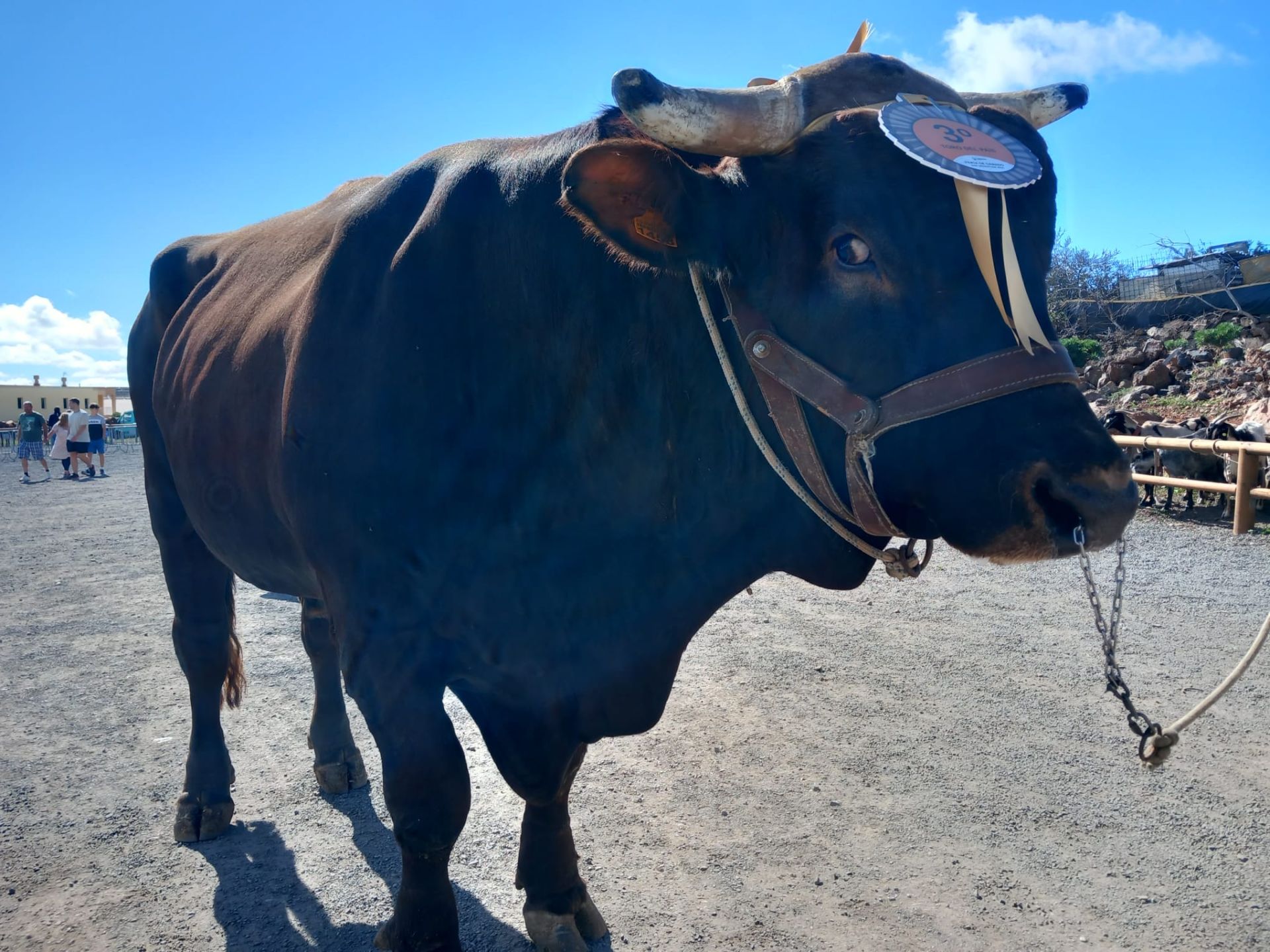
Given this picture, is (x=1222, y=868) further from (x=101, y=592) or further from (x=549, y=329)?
(x=101, y=592)

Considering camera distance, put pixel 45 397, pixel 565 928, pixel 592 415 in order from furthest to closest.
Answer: pixel 45 397, pixel 565 928, pixel 592 415

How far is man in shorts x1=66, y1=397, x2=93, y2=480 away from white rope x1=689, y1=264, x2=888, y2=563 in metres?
23.3

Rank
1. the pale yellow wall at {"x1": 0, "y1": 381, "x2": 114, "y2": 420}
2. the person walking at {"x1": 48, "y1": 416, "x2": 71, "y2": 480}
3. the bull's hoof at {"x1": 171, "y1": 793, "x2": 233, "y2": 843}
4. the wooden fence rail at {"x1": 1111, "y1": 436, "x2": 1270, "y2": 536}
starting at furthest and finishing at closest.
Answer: the pale yellow wall at {"x1": 0, "y1": 381, "x2": 114, "y2": 420} < the person walking at {"x1": 48, "y1": 416, "x2": 71, "y2": 480} < the wooden fence rail at {"x1": 1111, "y1": 436, "x2": 1270, "y2": 536} < the bull's hoof at {"x1": 171, "y1": 793, "x2": 233, "y2": 843}

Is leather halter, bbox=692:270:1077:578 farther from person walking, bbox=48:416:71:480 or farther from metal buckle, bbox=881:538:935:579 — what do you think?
person walking, bbox=48:416:71:480

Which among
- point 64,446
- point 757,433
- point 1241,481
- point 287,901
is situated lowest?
point 287,901

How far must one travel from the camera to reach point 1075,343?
89.2 ft

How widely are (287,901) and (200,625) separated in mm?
1437

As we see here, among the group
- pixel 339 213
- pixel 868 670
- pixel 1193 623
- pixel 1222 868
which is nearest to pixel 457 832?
pixel 339 213

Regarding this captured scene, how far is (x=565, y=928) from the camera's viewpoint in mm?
2889

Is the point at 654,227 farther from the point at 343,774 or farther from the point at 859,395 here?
the point at 343,774

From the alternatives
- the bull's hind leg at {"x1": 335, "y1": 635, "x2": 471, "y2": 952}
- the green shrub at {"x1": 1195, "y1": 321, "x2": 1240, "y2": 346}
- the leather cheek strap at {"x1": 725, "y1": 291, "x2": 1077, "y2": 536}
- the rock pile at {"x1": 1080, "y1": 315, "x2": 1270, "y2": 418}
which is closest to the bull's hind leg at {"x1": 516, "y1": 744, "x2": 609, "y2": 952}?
the bull's hind leg at {"x1": 335, "y1": 635, "x2": 471, "y2": 952}

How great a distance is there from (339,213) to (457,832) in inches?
86.1

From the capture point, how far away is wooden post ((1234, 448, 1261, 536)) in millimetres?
9844

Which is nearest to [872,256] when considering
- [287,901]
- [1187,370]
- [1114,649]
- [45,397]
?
[1114,649]
